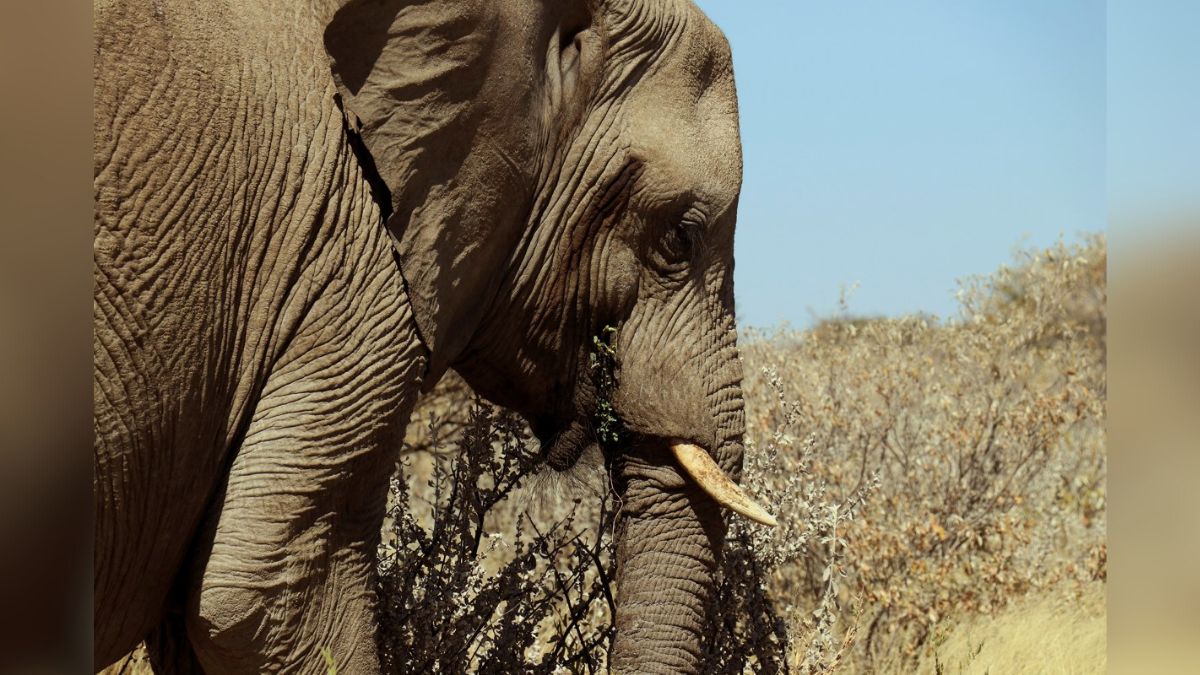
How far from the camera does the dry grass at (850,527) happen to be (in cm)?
454

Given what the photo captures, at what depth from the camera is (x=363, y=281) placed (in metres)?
3.20

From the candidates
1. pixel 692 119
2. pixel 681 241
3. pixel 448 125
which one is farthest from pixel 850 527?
pixel 448 125

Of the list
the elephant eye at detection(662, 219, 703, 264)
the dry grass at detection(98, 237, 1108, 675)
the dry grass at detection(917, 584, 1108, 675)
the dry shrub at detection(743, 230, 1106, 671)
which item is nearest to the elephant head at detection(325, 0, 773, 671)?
the elephant eye at detection(662, 219, 703, 264)

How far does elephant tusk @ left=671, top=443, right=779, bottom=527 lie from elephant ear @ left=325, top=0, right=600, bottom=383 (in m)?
0.68

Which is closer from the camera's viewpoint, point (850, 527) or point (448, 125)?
point (448, 125)

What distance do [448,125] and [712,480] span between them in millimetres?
1198

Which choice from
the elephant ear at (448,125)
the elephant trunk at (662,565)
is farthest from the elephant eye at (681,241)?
the elephant trunk at (662,565)

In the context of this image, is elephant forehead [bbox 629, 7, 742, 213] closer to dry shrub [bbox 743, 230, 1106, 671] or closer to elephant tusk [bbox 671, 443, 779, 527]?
elephant tusk [bbox 671, 443, 779, 527]

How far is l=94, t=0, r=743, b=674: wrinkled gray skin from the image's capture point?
2.85 meters

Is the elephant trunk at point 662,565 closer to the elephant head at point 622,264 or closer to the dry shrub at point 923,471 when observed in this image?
the elephant head at point 622,264

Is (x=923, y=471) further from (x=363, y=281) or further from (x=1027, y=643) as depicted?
(x=363, y=281)

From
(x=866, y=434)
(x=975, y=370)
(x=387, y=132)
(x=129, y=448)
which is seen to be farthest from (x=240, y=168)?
(x=975, y=370)
